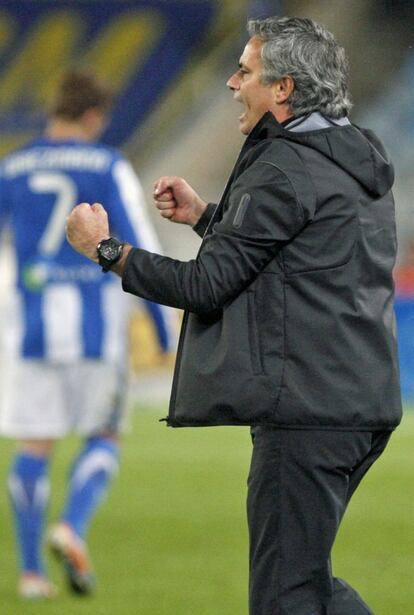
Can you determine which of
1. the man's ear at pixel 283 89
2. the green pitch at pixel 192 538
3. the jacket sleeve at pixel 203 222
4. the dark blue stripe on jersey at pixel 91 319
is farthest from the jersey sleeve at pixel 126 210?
the man's ear at pixel 283 89

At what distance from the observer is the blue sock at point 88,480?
19.1 ft

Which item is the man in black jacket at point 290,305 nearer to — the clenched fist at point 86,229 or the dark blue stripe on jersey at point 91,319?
the clenched fist at point 86,229

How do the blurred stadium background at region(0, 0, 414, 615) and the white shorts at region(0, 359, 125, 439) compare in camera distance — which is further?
the blurred stadium background at region(0, 0, 414, 615)

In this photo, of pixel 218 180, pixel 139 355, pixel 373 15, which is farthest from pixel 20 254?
pixel 373 15

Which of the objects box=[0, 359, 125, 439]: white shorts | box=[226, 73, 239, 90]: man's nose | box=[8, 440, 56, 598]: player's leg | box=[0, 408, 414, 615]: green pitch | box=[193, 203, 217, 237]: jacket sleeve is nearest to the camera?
box=[226, 73, 239, 90]: man's nose

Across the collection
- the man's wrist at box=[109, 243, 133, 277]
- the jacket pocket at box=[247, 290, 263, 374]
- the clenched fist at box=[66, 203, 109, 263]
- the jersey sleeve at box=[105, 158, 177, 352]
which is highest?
the jersey sleeve at box=[105, 158, 177, 352]

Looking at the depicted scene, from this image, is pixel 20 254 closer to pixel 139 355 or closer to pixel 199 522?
pixel 199 522

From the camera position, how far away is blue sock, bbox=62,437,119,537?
5.83m

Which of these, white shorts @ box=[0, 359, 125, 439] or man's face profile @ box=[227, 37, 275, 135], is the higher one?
man's face profile @ box=[227, 37, 275, 135]

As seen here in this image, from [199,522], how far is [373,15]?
13.8 metres

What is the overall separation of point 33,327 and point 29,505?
0.71 m

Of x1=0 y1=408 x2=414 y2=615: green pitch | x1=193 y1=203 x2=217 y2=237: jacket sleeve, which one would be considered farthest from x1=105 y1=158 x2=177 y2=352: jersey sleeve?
x1=193 y1=203 x2=217 y2=237: jacket sleeve

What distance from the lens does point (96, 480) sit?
19.4 ft

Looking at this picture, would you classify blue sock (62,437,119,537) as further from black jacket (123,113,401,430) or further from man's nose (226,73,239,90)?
man's nose (226,73,239,90)
